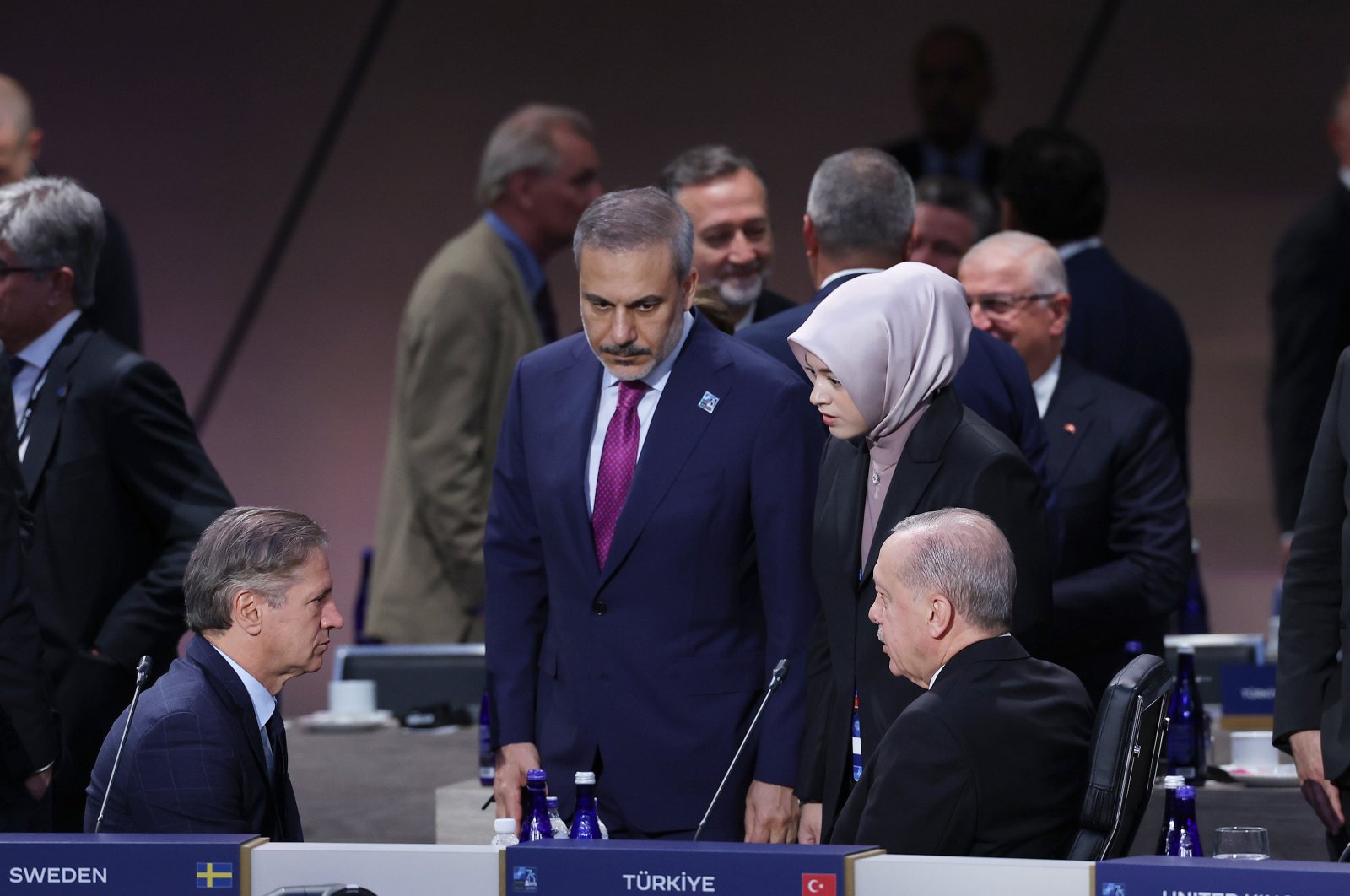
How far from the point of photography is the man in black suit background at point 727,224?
389 cm

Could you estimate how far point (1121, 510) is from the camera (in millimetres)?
3539

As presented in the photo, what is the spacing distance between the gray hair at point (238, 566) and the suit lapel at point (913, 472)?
73 cm

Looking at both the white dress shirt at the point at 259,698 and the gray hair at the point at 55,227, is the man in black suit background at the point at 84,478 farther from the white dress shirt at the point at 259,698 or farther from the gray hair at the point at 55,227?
the white dress shirt at the point at 259,698

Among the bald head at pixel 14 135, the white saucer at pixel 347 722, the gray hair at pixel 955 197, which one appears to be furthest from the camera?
the gray hair at pixel 955 197

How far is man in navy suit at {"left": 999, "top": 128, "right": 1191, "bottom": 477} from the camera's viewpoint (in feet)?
13.8

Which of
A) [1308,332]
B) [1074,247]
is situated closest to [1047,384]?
[1074,247]

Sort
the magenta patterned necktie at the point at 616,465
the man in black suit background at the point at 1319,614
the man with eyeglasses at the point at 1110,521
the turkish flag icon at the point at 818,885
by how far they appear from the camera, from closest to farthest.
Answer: the turkish flag icon at the point at 818,885 < the man in black suit background at the point at 1319,614 < the magenta patterned necktie at the point at 616,465 < the man with eyeglasses at the point at 1110,521

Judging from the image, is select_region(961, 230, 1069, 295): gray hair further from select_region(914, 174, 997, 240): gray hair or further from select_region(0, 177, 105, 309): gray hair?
select_region(0, 177, 105, 309): gray hair

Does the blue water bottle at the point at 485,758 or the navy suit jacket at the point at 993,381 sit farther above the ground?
the navy suit jacket at the point at 993,381

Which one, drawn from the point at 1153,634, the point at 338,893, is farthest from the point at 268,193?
the point at 338,893

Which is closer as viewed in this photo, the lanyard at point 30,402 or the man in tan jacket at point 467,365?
the lanyard at point 30,402

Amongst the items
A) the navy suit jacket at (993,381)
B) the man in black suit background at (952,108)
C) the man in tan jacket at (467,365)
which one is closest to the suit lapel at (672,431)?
the navy suit jacket at (993,381)

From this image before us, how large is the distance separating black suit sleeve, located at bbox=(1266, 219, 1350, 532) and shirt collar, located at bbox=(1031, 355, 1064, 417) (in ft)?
5.83

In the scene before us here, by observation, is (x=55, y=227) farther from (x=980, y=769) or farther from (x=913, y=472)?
(x=980, y=769)
